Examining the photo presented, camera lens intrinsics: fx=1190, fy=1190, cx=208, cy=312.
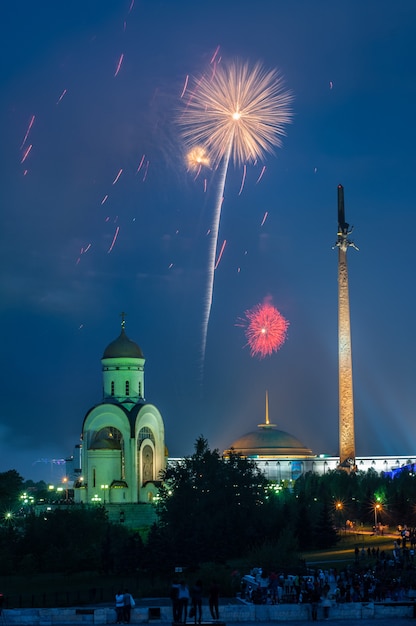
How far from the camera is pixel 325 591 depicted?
1521 inches

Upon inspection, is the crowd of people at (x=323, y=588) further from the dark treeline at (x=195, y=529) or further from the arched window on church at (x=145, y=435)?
the arched window on church at (x=145, y=435)

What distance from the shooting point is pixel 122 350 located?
104750 mm

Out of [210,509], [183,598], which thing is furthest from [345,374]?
[183,598]

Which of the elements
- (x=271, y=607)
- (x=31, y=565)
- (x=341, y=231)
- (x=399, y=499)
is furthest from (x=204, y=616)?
(x=341, y=231)

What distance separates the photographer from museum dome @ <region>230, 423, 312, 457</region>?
143375 mm

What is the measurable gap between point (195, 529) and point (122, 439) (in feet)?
122

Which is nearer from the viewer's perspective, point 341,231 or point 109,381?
point 109,381

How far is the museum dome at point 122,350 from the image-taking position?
104750 millimetres

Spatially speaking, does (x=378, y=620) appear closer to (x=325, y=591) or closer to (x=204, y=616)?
(x=325, y=591)

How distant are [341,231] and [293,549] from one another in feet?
237

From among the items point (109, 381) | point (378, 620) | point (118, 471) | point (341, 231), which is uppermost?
point (341, 231)

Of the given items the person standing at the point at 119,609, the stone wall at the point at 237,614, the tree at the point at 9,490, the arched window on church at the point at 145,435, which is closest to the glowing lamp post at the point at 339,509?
the arched window on church at the point at 145,435

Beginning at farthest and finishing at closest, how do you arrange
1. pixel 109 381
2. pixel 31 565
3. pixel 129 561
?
1. pixel 109 381
2. pixel 31 565
3. pixel 129 561

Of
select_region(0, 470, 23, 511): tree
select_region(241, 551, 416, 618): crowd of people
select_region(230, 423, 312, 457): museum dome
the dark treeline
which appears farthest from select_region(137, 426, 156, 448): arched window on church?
select_region(241, 551, 416, 618): crowd of people
